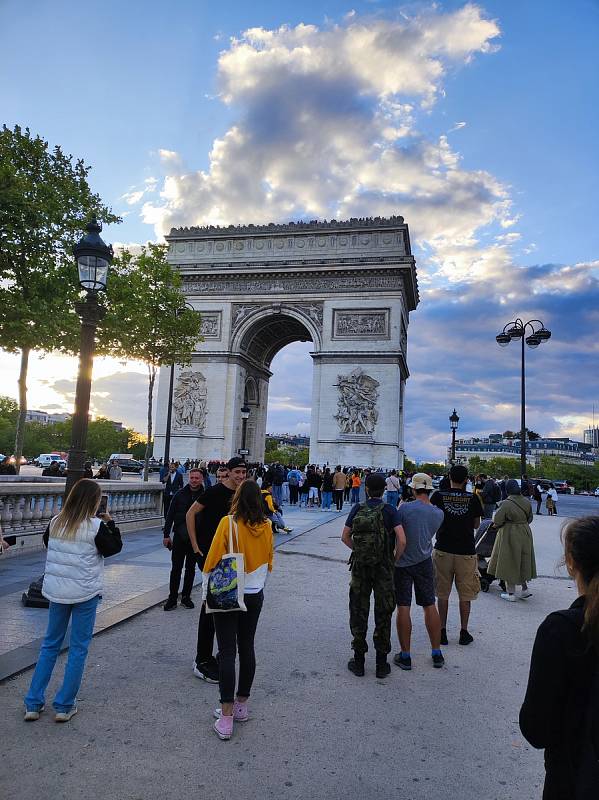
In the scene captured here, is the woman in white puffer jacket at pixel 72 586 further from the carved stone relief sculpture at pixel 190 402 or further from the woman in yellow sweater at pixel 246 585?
the carved stone relief sculpture at pixel 190 402

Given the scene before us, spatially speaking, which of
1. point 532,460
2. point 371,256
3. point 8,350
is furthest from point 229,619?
point 532,460

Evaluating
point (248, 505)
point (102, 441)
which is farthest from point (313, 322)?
point (102, 441)

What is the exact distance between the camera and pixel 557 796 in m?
1.81

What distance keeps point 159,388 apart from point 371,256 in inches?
636

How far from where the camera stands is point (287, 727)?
387cm

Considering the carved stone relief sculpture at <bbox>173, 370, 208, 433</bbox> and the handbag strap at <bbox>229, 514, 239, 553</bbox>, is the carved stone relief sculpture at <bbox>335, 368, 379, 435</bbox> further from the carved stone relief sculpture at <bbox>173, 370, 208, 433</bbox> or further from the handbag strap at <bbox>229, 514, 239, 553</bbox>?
the handbag strap at <bbox>229, 514, 239, 553</bbox>

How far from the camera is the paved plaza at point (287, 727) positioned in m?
3.17

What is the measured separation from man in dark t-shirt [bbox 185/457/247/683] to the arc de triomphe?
2892 cm

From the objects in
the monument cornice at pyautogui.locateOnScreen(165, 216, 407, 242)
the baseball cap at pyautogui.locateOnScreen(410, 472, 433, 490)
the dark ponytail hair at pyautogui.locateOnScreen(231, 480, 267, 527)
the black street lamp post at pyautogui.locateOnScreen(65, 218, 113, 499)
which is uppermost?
the monument cornice at pyautogui.locateOnScreen(165, 216, 407, 242)

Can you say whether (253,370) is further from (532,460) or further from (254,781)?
(532,460)

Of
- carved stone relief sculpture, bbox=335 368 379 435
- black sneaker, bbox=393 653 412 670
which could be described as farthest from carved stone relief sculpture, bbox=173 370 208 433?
black sneaker, bbox=393 653 412 670

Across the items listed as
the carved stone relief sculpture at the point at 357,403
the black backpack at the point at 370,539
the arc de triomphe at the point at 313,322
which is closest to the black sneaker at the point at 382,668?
the black backpack at the point at 370,539

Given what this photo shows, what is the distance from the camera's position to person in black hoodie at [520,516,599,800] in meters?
1.72

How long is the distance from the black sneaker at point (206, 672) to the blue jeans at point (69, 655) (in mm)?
1014
